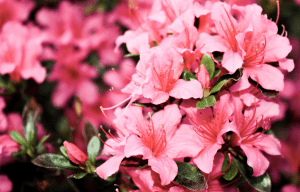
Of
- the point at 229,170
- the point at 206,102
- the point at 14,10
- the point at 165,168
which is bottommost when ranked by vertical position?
the point at 229,170

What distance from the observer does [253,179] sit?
34.2 inches

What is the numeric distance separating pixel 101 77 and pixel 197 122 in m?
0.91

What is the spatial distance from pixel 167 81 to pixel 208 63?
0.39ft

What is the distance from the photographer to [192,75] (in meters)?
0.82

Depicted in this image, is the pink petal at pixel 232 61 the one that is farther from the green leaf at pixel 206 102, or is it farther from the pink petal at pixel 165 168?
the pink petal at pixel 165 168

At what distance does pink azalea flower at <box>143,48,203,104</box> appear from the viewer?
762 mm

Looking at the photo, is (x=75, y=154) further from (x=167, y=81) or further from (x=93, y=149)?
(x=167, y=81)

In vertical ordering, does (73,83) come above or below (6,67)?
below

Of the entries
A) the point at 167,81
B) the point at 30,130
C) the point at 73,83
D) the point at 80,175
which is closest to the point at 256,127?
the point at 167,81

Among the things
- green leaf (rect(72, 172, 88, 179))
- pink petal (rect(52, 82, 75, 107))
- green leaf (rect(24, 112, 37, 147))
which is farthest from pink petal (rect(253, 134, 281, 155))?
pink petal (rect(52, 82, 75, 107))

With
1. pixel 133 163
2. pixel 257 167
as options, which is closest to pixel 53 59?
pixel 133 163

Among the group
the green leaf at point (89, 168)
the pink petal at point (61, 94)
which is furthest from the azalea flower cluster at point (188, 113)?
the pink petal at point (61, 94)

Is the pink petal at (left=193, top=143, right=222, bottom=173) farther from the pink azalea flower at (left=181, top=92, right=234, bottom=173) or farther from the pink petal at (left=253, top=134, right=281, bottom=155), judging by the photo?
the pink petal at (left=253, top=134, right=281, bottom=155)

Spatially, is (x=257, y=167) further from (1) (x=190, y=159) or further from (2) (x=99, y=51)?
(2) (x=99, y=51)
